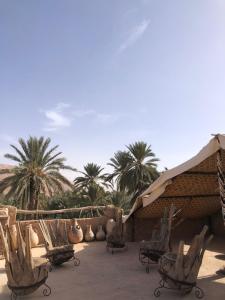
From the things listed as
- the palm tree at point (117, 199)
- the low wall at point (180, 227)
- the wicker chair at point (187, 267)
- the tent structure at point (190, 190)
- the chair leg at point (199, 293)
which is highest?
the palm tree at point (117, 199)

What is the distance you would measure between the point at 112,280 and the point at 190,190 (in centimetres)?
421

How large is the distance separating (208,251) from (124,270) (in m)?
3.21

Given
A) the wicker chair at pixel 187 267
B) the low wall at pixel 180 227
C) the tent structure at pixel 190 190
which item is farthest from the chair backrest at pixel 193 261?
the low wall at pixel 180 227

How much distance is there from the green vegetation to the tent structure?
8895mm

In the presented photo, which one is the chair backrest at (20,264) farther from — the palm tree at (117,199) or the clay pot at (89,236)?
the palm tree at (117,199)

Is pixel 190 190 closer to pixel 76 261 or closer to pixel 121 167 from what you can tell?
pixel 76 261

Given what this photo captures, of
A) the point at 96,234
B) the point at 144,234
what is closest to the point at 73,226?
the point at 96,234

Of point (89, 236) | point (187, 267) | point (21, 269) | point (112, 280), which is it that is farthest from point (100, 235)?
point (187, 267)

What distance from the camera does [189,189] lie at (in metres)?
9.16

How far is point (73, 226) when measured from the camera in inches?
421

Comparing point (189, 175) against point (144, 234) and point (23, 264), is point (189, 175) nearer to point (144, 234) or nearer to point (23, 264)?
point (144, 234)

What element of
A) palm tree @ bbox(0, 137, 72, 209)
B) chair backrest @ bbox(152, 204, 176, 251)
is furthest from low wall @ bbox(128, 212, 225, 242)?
palm tree @ bbox(0, 137, 72, 209)

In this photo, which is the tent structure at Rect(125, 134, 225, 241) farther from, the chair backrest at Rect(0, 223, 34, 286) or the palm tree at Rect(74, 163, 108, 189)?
the palm tree at Rect(74, 163, 108, 189)

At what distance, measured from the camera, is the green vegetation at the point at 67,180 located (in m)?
17.5
